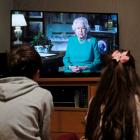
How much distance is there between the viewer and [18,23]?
14.6ft

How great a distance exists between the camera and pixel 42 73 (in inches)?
178

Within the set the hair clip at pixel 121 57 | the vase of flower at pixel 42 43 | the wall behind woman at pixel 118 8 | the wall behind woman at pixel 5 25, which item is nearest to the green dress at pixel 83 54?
the vase of flower at pixel 42 43

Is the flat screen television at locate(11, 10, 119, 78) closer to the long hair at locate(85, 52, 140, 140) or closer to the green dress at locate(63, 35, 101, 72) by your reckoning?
the green dress at locate(63, 35, 101, 72)

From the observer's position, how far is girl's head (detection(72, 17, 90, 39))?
453 cm

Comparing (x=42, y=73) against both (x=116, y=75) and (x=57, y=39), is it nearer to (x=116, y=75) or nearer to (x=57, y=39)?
(x=57, y=39)

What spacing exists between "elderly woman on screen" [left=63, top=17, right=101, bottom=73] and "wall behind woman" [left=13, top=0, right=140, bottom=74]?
488 millimetres

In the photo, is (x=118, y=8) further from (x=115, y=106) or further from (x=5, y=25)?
(x=115, y=106)

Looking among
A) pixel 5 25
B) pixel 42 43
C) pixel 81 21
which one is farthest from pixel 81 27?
pixel 5 25

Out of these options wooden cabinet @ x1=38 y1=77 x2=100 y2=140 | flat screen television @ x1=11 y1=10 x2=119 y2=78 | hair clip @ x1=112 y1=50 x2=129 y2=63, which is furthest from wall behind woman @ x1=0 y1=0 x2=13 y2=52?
hair clip @ x1=112 y1=50 x2=129 y2=63

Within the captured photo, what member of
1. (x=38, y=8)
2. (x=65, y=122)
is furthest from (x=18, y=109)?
(x=38, y=8)

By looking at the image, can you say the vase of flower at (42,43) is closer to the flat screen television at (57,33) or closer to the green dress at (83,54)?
the flat screen television at (57,33)

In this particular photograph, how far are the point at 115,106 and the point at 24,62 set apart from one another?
51 cm

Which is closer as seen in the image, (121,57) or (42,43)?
(121,57)

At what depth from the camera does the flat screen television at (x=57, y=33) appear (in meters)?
4.50
